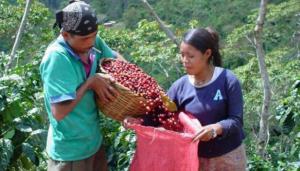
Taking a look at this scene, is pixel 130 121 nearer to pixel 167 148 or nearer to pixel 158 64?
pixel 167 148

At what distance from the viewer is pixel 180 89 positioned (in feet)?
8.30

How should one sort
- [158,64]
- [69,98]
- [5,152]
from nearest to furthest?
[69,98], [5,152], [158,64]

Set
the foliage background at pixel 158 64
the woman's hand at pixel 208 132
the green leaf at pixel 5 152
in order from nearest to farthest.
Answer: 1. the woman's hand at pixel 208 132
2. the green leaf at pixel 5 152
3. the foliage background at pixel 158 64

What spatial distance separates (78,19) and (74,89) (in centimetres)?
28

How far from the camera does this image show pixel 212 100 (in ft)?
7.86

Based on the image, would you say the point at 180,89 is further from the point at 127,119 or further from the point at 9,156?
the point at 9,156

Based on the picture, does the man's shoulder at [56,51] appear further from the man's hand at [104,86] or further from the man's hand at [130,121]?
the man's hand at [130,121]

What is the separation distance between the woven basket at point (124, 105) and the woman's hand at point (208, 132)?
26cm

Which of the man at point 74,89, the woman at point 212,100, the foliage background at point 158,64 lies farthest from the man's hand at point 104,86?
the foliage background at point 158,64

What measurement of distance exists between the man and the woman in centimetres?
36

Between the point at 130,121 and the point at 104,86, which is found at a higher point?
the point at 104,86

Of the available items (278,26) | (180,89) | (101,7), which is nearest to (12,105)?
(180,89)

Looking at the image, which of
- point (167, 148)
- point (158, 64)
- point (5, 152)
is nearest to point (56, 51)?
point (167, 148)

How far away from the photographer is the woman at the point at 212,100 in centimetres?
238
